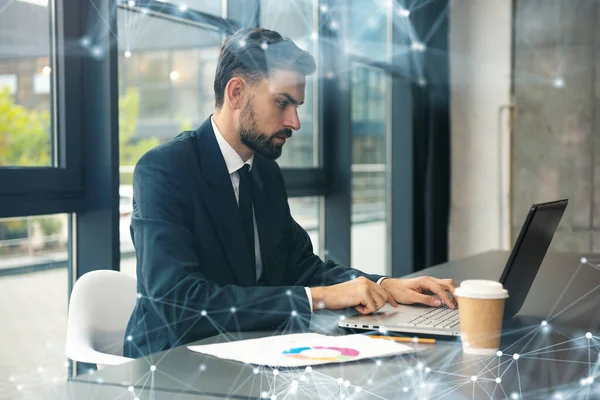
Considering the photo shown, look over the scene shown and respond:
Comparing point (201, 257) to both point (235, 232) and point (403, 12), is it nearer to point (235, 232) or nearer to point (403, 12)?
point (235, 232)

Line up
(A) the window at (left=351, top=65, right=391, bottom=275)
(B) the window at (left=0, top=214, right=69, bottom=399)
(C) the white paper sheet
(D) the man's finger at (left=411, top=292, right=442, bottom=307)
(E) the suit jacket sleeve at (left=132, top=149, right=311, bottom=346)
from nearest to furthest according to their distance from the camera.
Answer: (C) the white paper sheet < (E) the suit jacket sleeve at (left=132, top=149, right=311, bottom=346) < (D) the man's finger at (left=411, top=292, right=442, bottom=307) < (B) the window at (left=0, top=214, right=69, bottom=399) < (A) the window at (left=351, top=65, right=391, bottom=275)

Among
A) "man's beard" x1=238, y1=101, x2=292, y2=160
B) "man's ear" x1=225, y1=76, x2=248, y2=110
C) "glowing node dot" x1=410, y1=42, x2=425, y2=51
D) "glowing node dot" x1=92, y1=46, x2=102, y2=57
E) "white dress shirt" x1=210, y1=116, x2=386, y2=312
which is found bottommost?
"white dress shirt" x1=210, y1=116, x2=386, y2=312

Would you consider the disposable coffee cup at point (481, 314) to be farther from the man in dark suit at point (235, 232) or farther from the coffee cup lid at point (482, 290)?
the man in dark suit at point (235, 232)

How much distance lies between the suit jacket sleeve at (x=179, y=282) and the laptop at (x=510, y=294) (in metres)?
0.13

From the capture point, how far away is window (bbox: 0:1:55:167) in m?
1.98

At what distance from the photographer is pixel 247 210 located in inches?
69.4

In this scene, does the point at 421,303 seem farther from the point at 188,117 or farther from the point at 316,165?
the point at 316,165

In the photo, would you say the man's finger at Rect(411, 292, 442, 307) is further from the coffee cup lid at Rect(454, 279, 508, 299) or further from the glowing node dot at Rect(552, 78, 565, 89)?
the glowing node dot at Rect(552, 78, 565, 89)

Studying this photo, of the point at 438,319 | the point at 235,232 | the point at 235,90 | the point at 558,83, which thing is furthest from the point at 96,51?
the point at 558,83

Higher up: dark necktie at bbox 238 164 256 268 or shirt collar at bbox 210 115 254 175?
shirt collar at bbox 210 115 254 175

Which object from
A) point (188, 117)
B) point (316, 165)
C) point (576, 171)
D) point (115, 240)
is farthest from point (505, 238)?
point (115, 240)

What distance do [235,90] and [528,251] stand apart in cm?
83

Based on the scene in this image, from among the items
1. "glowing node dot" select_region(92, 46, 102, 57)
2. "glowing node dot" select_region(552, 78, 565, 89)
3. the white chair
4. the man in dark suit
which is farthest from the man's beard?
"glowing node dot" select_region(552, 78, 565, 89)

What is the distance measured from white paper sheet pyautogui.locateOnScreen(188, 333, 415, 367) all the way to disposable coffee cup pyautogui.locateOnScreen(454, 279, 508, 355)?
0.32 feet
